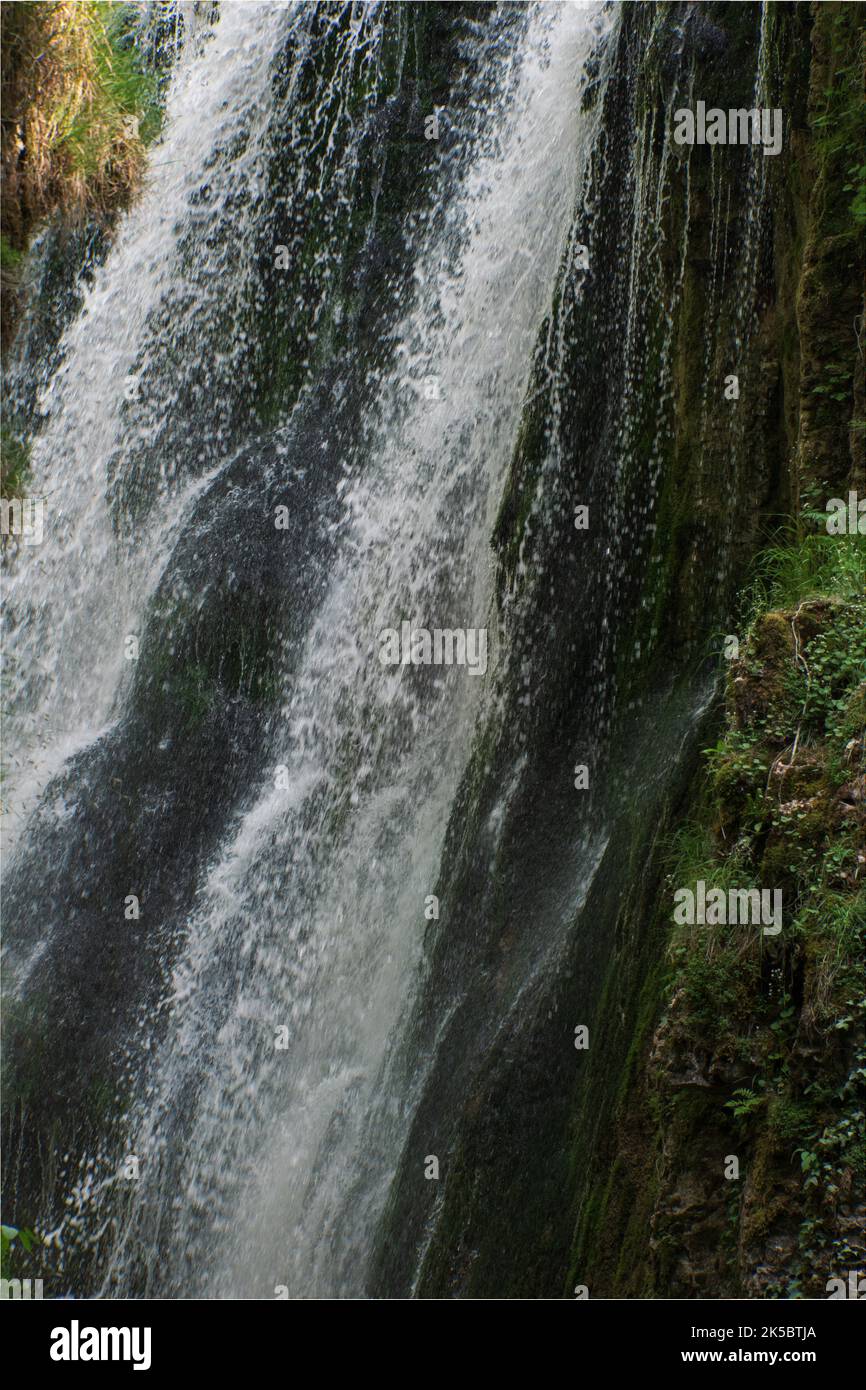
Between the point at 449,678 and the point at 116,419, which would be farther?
the point at 116,419

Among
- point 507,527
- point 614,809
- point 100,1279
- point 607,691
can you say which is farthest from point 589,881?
point 100,1279

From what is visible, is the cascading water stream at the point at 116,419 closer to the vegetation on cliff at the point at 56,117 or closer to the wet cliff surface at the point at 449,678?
the wet cliff surface at the point at 449,678

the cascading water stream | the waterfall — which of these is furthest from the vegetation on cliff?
the waterfall

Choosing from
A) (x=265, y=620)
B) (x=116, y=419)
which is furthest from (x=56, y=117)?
(x=265, y=620)

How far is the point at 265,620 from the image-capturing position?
8242mm

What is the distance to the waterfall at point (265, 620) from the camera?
22.2 feet

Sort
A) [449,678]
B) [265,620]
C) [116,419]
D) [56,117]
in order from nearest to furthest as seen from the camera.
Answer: [56,117] → [449,678] → [265,620] → [116,419]

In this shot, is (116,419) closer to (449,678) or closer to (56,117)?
(56,117)

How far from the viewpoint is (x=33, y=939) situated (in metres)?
7.68

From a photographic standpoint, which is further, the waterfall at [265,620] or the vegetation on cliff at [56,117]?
the waterfall at [265,620]

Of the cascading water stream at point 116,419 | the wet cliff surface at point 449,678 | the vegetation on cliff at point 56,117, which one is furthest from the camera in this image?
the cascading water stream at point 116,419

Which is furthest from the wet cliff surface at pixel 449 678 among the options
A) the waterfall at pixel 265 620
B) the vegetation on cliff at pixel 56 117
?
the vegetation on cliff at pixel 56 117

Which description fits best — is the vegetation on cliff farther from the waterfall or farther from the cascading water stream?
→ the waterfall

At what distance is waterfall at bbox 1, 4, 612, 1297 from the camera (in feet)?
22.2
